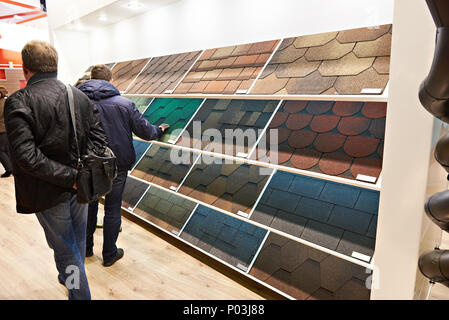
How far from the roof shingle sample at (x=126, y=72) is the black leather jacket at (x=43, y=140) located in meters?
1.99

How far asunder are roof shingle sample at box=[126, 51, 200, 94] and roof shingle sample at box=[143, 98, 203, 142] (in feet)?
0.76

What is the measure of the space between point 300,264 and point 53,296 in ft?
5.41

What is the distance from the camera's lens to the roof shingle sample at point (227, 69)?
7.54 feet

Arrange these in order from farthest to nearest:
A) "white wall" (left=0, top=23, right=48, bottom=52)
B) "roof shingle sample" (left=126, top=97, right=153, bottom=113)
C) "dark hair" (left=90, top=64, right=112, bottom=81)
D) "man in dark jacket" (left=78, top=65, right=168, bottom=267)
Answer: "white wall" (left=0, top=23, right=48, bottom=52)
"roof shingle sample" (left=126, top=97, right=153, bottom=113)
"dark hair" (left=90, top=64, right=112, bottom=81)
"man in dark jacket" (left=78, top=65, right=168, bottom=267)

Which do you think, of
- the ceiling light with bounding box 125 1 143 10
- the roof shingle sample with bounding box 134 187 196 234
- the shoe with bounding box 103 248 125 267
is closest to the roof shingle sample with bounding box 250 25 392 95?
the roof shingle sample with bounding box 134 187 196 234

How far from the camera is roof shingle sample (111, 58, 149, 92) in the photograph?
355cm

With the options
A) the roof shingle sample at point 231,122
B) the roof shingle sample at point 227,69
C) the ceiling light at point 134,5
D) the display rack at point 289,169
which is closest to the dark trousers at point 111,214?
the display rack at point 289,169

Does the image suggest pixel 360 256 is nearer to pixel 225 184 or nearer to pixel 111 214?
pixel 225 184

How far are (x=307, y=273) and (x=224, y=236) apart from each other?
2.45 feet

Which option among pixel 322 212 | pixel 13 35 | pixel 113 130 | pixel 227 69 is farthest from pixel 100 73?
pixel 13 35

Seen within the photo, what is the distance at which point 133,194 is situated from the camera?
3.37 meters

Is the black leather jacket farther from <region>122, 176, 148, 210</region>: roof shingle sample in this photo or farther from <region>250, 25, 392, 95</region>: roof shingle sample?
<region>122, 176, 148, 210</region>: roof shingle sample

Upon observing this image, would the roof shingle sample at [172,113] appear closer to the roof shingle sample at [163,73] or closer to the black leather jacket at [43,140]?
the roof shingle sample at [163,73]
